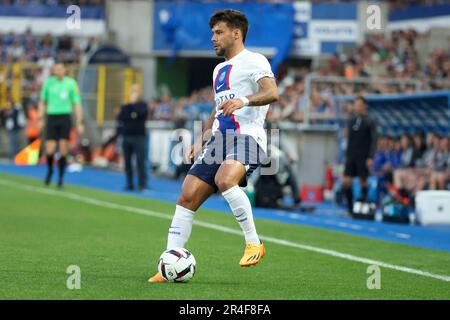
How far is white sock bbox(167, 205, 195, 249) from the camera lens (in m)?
9.94

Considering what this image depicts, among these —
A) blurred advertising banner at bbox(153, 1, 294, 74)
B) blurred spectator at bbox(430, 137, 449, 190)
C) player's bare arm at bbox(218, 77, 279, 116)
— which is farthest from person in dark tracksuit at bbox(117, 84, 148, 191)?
player's bare arm at bbox(218, 77, 279, 116)

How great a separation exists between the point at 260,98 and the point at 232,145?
61 cm

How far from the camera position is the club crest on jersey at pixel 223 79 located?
1011cm

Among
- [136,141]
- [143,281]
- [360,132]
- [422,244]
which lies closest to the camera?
[143,281]

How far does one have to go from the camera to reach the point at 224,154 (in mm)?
10070

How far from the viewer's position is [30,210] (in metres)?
18.0

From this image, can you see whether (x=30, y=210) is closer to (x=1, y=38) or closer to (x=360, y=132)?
(x=360, y=132)

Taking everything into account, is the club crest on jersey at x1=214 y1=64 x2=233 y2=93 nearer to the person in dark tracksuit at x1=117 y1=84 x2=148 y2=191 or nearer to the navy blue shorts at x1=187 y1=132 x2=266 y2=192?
the navy blue shorts at x1=187 y1=132 x2=266 y2=192

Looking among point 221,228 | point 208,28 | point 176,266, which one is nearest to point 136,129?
point 221,228

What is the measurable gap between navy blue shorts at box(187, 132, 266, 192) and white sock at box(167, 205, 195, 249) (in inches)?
12.3

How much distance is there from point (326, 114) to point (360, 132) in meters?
5.99

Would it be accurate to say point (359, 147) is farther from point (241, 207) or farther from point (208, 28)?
point (208, 28)
